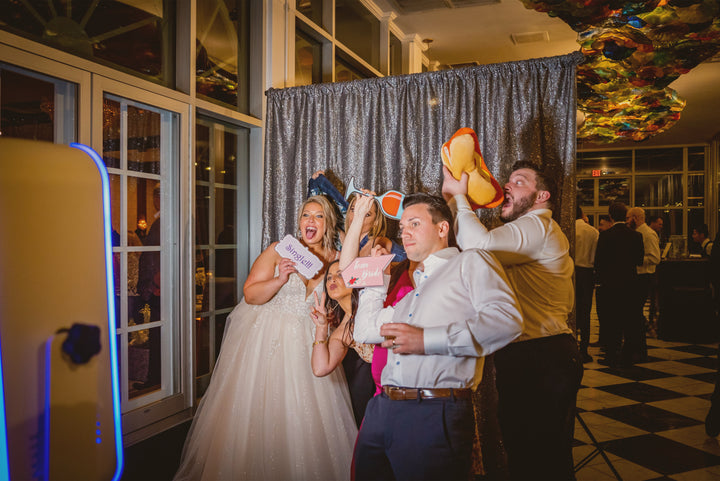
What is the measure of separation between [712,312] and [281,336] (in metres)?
6.05

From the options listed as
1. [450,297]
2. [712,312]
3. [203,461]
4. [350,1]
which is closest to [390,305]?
[450,297]

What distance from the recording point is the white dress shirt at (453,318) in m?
1.53

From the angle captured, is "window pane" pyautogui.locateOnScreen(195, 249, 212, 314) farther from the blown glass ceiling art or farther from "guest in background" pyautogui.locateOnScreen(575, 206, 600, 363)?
"guest in background" pyautogui.locateOnScreen(575, 206, 600, 363)

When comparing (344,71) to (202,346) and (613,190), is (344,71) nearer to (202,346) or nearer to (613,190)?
(202,346)

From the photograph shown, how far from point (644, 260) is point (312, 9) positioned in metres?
4.41

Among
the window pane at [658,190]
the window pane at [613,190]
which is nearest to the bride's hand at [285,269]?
the window pane at [613,190]

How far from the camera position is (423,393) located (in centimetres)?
164

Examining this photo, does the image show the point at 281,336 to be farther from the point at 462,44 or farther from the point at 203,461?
the point at 462,44

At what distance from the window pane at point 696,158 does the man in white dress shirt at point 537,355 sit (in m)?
12.2

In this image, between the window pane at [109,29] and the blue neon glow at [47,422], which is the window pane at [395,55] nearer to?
the window pane at [109,29]

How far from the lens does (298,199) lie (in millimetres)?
3387

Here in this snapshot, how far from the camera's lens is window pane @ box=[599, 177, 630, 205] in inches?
504

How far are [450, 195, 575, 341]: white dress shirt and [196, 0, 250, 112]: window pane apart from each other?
6.45ft

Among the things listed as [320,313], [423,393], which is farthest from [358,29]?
[423,393]
